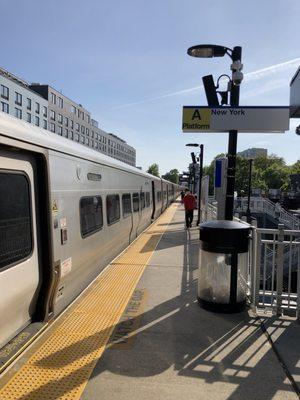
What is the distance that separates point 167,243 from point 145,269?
3.89 metres

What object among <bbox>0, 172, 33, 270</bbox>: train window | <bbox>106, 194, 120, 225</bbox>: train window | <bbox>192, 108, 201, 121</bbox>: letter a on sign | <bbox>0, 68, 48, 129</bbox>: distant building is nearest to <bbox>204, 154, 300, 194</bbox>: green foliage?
<bbox>0, 68, 48, 129</bbox>: distant building

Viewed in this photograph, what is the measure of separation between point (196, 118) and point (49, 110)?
227ft

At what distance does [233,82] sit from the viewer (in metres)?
6.76

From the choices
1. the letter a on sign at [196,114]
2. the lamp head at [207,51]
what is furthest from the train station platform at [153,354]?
the lamp head at [207,51]

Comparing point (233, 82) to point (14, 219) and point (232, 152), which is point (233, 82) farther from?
point (14, 219)

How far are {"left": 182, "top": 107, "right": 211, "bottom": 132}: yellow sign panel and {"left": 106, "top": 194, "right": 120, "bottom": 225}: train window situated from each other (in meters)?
2.44

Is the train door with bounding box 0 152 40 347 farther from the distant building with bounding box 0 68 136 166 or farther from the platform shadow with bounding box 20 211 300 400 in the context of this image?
the distant building with bounding box 0 68 136 166

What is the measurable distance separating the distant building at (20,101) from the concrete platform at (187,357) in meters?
53.2

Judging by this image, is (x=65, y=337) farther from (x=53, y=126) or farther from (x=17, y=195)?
(x=53, y=126)

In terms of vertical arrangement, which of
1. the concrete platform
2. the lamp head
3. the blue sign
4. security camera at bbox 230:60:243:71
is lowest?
the concrete platform

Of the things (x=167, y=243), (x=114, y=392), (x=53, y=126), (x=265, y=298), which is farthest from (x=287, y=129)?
(x=53, y=126)

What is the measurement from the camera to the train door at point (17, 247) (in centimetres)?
387

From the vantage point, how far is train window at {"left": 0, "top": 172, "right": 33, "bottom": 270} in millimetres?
3854

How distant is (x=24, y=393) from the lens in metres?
3.42
